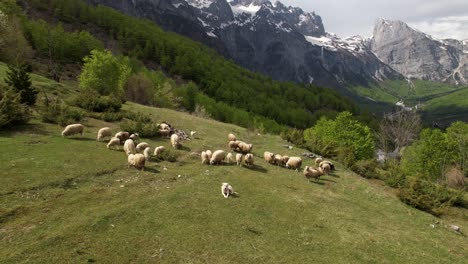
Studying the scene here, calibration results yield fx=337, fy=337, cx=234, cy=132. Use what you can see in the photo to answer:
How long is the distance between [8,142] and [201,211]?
50.8ft

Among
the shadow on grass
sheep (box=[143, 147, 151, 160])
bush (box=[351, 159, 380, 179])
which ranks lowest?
bush (box=[351, 159, 380, 179])

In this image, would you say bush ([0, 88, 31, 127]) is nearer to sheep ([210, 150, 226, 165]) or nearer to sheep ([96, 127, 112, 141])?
sheep ([96, 127, 112, 141])

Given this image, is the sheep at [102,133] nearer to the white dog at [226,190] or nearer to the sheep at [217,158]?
the sheep at [217,158]

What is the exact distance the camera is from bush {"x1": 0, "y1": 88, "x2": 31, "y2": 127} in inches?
1035

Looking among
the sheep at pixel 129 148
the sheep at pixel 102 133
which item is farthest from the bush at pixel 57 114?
the sheep at pixel 129 148

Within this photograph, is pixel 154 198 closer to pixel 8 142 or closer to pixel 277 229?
pixel 277 229

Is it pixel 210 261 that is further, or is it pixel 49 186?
pixel 49 186

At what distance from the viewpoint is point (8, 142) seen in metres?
23.6

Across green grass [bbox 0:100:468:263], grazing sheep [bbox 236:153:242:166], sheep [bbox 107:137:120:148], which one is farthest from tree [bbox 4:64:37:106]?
grazing sheep [bbox 236:153:242:166]

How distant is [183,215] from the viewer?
1731 cm

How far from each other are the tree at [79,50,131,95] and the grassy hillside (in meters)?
36.1

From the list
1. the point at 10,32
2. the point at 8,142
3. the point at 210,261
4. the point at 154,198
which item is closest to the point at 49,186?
the point at 154,198

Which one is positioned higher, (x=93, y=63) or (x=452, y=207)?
(x=93, y=63)

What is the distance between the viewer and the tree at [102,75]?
62000 millimetres
